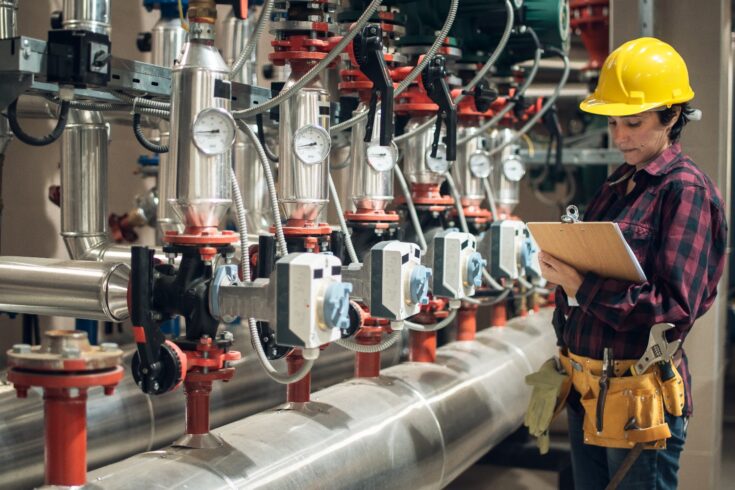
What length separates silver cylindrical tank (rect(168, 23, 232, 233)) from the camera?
1.72 metres

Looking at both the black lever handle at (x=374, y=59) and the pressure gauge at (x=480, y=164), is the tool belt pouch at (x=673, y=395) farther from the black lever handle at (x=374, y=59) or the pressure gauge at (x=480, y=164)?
the pressure gauge at (x=480, y=164)

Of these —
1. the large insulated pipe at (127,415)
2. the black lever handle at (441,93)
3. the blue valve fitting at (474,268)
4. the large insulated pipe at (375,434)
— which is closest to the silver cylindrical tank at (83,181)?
the large insulated pipe at (127,415)

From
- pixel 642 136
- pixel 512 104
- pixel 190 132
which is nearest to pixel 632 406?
pixel 642 136

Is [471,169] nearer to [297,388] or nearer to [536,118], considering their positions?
[536,118]

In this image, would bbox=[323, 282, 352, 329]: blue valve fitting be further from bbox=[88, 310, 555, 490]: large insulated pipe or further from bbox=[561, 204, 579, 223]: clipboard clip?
bbox=[561, 204, 579, 223]: clipboard clip

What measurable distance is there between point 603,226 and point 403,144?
102cm

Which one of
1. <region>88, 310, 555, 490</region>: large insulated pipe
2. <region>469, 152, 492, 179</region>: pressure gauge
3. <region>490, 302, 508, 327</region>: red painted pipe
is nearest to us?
<region>88, 310, 555, 490</region>: large insulated pipe

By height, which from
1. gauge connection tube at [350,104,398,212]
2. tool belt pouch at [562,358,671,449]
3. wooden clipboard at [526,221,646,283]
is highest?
gauge connection tube at [350,104,398,212]

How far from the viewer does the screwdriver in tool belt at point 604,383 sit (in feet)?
6.74

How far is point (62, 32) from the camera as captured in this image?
167 cm

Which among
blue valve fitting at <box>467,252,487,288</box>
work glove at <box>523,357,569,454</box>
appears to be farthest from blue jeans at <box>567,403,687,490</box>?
blue valve fitting at <box>467,252,487,288</box>

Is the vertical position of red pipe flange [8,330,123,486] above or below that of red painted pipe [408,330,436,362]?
above

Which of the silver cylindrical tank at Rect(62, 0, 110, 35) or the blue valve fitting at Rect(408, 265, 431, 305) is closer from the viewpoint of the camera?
the silver cylindrical tank at Rect(62, 0, 110, 35)

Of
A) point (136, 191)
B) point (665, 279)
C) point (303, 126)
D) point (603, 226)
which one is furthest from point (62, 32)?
point (136, 191)
